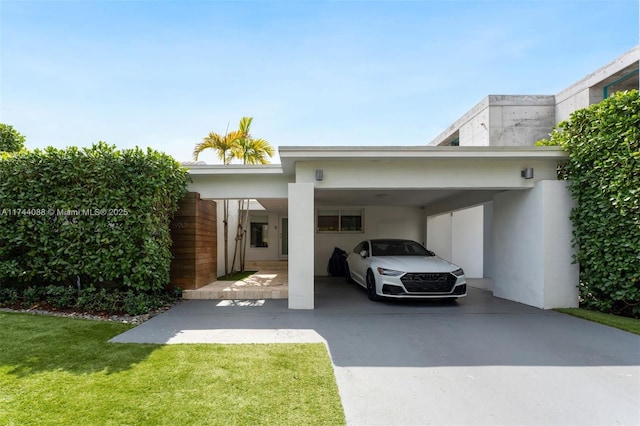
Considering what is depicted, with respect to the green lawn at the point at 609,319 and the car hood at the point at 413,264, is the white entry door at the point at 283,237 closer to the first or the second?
the car hood at the point at 413,264

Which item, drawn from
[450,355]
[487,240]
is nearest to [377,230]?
[487,240]

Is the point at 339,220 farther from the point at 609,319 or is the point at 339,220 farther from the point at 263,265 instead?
the point at 609,319

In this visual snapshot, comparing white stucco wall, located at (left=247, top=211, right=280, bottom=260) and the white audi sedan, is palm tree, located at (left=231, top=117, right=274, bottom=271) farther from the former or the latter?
the white audi sedan

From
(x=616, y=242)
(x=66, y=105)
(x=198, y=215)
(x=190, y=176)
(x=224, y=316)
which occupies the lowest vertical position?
(x=224, y=316)

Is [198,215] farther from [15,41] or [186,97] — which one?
[15,41]

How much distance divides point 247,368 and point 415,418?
1.68 meters

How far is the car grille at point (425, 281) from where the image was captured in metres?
6.16

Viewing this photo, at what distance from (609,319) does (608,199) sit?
6.53 feet

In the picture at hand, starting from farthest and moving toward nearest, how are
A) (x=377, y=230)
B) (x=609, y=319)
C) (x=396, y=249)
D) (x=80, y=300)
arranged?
1. (x=377, y=230)
2. (x=396, y=249)
3. (x=80, y=300)
4. (x=609, y=319)

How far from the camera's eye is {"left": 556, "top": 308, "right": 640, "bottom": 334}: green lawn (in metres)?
4.64

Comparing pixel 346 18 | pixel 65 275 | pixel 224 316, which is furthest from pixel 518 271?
pixel 65 275

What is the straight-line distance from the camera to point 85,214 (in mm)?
5609

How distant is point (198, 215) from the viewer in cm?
722

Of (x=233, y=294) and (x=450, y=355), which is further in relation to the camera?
(x=233, y=294)
